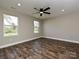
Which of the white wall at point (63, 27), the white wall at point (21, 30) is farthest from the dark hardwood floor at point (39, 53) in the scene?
the white wall at point (63, 27)

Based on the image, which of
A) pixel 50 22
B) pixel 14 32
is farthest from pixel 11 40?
pixel 50 22

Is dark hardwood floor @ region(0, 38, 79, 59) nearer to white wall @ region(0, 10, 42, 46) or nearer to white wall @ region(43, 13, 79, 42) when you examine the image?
white wall @ region(0, 10, 42, 46)

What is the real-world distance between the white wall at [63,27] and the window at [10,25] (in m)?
3.98

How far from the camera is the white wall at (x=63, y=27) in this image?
5713mm

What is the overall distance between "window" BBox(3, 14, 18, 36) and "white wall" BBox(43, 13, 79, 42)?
13.1 feet

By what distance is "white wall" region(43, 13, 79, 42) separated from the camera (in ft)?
18.7

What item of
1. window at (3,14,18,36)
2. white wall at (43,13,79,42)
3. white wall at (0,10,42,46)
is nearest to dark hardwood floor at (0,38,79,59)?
white wall at (0,10,42,46)

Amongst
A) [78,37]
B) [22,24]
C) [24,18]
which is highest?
[24,18]

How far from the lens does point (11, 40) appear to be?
190 inches

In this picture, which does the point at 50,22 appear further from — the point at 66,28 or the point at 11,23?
the point at 11,23

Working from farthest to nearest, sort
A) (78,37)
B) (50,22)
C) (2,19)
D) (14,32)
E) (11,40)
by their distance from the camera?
(50,22), (78,37), (14,32), (11,40), (2,19)

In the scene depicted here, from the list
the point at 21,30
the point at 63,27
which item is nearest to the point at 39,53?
the point at 21,30

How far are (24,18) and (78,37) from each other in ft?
15.7

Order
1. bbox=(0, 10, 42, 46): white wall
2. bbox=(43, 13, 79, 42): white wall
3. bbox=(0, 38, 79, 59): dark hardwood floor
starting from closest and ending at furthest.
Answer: bbox=(0, 38, 79, 59): dark hardwood floor → bbox=(0, 10, 42, 46): white wall → bbox=(43, 13, 79, 42): white wall
